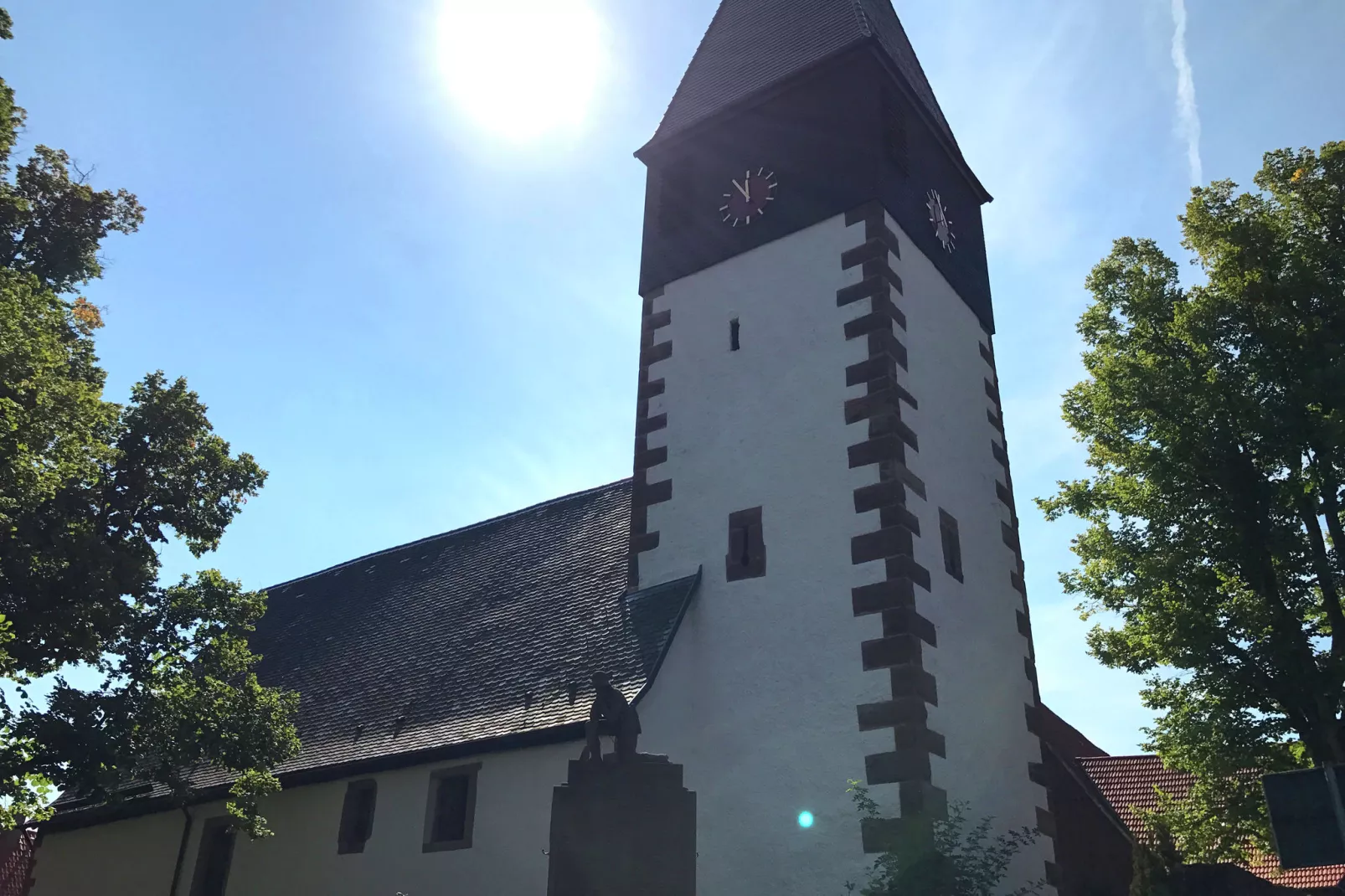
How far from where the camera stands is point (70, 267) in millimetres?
14844

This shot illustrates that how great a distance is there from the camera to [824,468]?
553 inches

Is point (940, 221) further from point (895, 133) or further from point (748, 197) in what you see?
point (748, 197)

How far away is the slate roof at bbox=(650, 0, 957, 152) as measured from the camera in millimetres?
17797

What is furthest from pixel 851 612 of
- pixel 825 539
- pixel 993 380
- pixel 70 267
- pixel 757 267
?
pixel 70 267

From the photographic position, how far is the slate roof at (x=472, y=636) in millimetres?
14219

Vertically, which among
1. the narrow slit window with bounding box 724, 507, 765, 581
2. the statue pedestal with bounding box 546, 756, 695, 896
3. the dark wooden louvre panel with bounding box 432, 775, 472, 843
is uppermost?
the narrow slit window with bounding box 724, 507, 765, 581

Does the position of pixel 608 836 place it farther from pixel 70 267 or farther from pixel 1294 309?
pixel 1294 309

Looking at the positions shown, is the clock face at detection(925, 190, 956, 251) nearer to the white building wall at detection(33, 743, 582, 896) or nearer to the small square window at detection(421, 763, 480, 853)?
the white building wall at detection(33, 743, 582, 896)

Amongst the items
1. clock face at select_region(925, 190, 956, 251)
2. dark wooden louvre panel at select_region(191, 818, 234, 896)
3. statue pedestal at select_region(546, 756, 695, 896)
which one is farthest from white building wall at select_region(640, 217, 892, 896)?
dark wooden louvre panel at select_region(191, 818, 234, 896)

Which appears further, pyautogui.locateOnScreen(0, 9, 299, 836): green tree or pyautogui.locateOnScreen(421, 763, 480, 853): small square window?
pyautogui.locateOnScreen(421, 763, 480, 853): small square window

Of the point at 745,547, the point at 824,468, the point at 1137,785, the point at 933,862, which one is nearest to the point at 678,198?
the point at 824,468

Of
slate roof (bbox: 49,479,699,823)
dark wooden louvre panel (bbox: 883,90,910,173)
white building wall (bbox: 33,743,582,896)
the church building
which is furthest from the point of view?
dark wooden louvre panel (bbox: 883,90,910,173)

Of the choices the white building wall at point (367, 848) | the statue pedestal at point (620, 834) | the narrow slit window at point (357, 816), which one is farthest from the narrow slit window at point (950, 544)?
the narrow slit window at point (357, 816)

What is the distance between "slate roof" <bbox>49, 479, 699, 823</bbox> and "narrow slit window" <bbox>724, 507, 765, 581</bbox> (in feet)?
1.93
